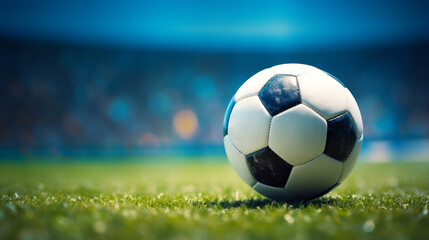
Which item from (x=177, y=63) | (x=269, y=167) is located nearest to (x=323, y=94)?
(x=269, y=167)

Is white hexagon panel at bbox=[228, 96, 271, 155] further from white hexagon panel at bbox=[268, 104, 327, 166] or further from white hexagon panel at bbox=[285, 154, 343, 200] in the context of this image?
white hexagon panel at bbox=[285, 154, 343, 200]

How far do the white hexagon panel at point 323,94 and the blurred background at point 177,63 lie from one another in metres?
20.3

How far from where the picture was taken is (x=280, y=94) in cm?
268

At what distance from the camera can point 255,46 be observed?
28688 mm

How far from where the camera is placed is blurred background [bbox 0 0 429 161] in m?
23.8

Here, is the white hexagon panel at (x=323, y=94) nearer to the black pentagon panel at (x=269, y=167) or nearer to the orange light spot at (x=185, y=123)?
the black pentagon panel at (x=269, y=167)

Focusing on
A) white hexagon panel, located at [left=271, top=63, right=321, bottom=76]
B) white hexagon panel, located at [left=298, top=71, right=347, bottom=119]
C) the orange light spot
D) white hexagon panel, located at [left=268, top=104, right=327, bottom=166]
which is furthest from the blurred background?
white hexagon panel, located at [left=268, top=104, right=327, bottom=166]

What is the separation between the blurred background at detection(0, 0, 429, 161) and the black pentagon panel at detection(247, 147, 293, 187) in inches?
798

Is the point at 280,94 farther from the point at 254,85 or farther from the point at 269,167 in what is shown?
the point at 269,167

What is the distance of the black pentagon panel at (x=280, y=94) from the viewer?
2.62m

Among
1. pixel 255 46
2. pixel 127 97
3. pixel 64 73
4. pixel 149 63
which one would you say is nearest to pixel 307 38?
pixel 255 46

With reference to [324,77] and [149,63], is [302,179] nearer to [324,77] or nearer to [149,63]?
[324,77]

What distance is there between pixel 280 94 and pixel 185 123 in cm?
2480

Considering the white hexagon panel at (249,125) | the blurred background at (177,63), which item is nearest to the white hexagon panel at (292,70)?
the white hexagon panel at (249,125)
